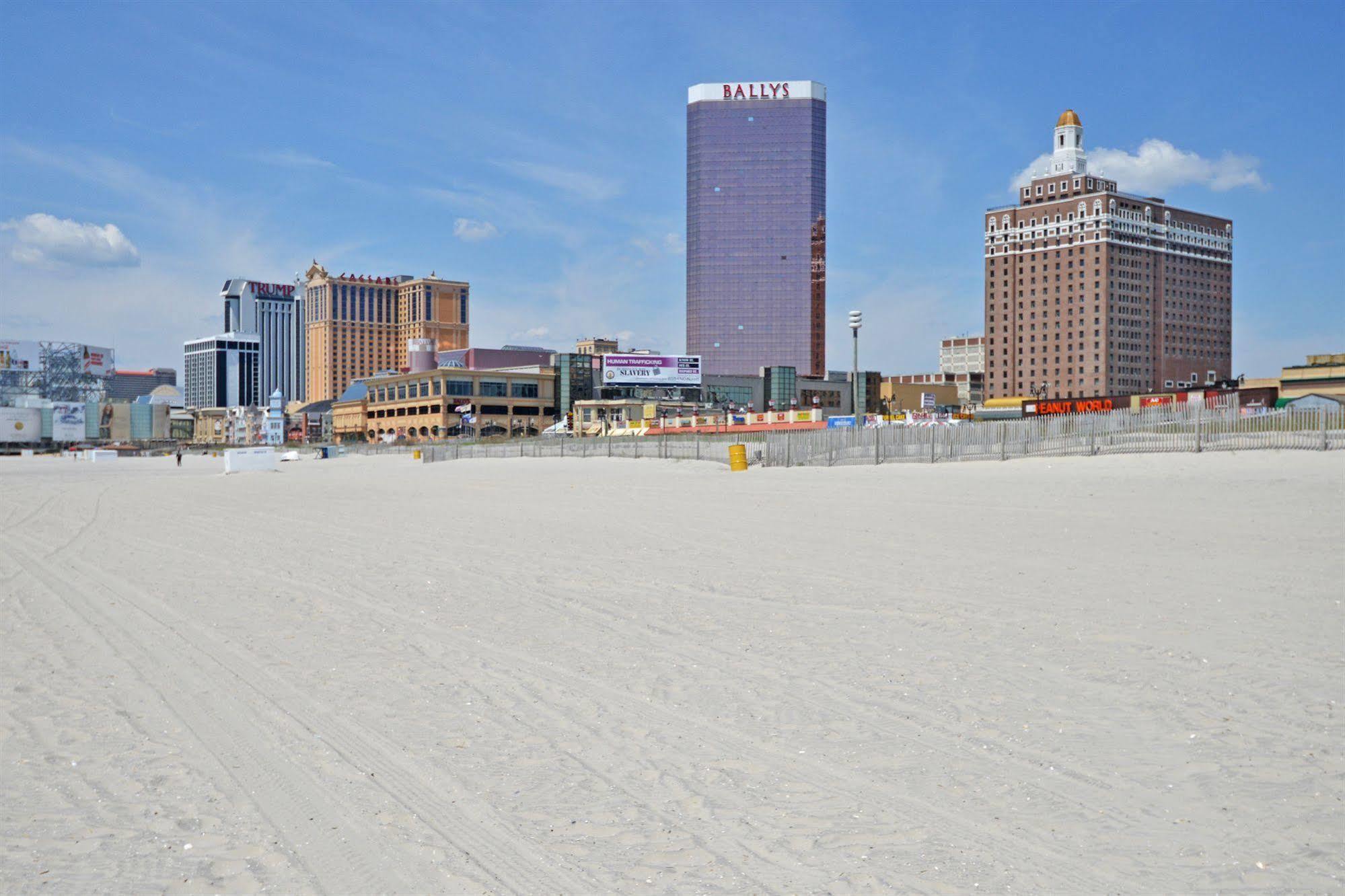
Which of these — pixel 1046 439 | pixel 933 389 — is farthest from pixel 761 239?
pixel 1046 439

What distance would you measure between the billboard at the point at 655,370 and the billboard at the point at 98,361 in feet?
312

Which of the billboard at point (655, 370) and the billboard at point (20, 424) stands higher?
the billboard at point (655, 370)

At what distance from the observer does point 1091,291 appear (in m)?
160

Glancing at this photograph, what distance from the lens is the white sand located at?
13.5ft

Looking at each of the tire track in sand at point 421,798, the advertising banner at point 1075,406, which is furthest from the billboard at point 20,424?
the tire track in sand at point 421,798

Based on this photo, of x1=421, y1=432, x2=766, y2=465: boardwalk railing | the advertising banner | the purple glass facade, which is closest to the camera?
x1=421, y1=432, x2=766, y2=465: boardwalk railing

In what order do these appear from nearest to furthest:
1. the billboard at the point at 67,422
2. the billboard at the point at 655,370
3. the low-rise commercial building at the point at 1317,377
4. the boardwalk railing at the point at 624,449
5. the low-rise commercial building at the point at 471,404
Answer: the boardwalk railing at the point at 624,449 → the low-rise commercial building at the point at 1317,377 → the billboard at the point at 655,370 → the low-rise commercial building at the point at 471,404 → the billboard at the point at 67,422

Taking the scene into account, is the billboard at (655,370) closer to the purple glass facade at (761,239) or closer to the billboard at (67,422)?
the purple glass facade at (761,239)

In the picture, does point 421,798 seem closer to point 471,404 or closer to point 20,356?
point 471,404

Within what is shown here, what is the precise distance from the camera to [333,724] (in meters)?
5.83

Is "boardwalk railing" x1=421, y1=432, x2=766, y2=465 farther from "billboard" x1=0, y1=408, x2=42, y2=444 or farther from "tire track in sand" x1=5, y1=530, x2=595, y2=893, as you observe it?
"billboard" x1=0, y1=408, x2=42, y2=444

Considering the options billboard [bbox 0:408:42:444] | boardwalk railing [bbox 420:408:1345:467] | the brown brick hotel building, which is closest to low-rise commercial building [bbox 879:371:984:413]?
the brown brick hotel building

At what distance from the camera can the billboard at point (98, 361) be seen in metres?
156

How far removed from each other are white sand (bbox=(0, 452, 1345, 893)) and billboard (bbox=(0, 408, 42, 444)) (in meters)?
151
